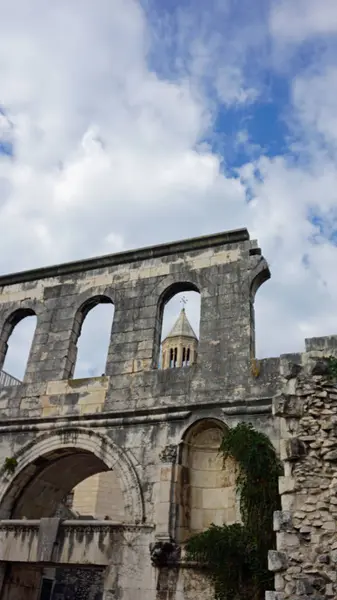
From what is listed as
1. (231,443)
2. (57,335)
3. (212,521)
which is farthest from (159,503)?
(57,335)

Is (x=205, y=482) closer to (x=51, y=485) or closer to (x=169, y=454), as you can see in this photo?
(x=169, y=454)

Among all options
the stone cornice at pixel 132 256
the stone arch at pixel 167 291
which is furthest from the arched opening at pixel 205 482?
the stone cornice at pixel 132 256

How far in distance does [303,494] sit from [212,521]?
249 cm

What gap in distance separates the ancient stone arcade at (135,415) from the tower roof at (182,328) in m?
38.1

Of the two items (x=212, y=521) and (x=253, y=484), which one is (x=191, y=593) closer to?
(x=212, y=521)

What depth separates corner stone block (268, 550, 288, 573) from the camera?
21.9 feet

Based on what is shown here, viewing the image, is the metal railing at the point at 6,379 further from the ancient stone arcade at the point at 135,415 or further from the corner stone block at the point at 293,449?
the corner stone block at the point at 293,449

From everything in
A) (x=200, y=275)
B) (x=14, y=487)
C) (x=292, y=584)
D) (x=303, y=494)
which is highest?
(x=200, y=275)

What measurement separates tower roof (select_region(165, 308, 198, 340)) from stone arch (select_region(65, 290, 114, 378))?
3824cm

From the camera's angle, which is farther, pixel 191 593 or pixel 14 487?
pixel 14 487

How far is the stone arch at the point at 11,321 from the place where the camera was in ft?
40.7

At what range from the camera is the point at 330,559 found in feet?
21.4

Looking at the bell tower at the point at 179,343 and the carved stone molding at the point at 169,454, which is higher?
the bell tower at the point at 179,343

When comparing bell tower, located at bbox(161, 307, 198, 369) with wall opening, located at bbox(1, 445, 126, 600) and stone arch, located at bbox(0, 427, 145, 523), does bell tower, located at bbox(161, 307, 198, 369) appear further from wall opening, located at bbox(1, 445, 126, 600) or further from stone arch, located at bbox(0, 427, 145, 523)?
stone arch, located at bbox(0, 427, 145, 523)
